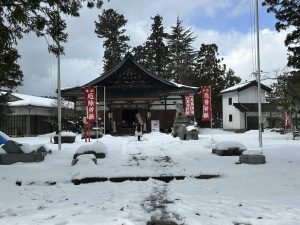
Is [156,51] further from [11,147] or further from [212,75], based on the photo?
[11,147]

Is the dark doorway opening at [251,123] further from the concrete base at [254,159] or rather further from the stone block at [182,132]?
the concrete base at [254,159]

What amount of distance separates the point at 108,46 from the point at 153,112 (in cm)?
2209

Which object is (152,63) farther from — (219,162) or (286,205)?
(286,205)

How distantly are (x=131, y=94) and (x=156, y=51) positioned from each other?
2217 cm

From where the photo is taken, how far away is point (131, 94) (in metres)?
33.4

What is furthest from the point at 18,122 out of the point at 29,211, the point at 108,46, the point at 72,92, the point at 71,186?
the point at 29,211

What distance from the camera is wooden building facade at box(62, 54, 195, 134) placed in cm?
3384

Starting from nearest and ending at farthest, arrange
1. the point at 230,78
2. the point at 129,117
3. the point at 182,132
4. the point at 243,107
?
the point at 182,132, the point at 129,117, the point at 243,107, the point at 230,78

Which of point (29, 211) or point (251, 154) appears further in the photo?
point (251, 154)

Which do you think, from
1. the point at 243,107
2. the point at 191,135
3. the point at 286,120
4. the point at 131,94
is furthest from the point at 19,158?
the point at 243,107

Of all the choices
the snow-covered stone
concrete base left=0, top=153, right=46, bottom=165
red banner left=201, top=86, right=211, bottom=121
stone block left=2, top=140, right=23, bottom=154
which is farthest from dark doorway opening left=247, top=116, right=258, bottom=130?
stone block left=2, top=140, right=23, bottom=154

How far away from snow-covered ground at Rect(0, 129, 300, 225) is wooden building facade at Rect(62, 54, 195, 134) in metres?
21.7

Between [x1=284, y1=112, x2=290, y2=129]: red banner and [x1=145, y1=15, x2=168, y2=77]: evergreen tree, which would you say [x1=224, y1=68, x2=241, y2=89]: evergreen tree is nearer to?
[x1=145, y1=15, x2=168, y2=77]: evergreen tree

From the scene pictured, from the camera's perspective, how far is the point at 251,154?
1109 cm
